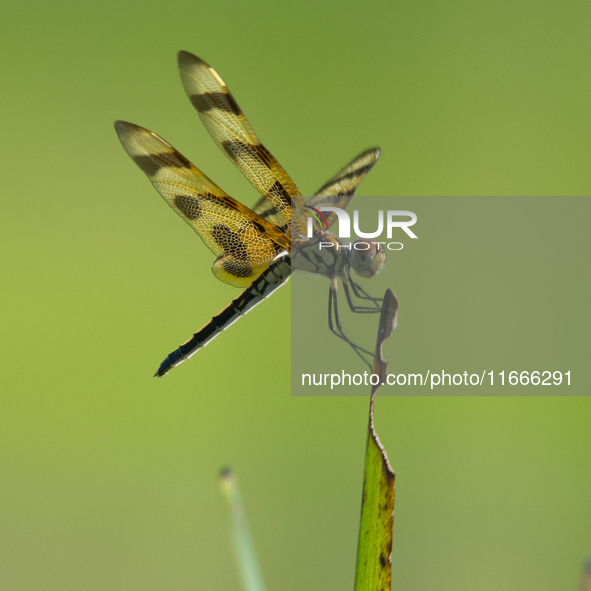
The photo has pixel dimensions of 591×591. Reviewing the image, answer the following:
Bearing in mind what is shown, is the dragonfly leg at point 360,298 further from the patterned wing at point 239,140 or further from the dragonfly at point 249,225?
the patterned wing at point 239,140

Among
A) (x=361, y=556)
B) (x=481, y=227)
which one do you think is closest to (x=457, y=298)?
(x=481, y=227)

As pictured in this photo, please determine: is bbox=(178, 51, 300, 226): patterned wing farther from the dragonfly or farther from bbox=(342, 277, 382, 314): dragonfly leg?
bbox=(342, 277, 382, 314): dragonfly leg

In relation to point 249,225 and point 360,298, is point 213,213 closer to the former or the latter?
point 249,225

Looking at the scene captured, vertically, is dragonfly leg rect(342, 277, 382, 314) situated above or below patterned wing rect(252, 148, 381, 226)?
below

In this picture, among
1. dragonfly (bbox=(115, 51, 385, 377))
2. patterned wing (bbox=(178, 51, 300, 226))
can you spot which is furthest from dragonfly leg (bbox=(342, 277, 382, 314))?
patterned wing (bbox=(178, 51, 300, 226))

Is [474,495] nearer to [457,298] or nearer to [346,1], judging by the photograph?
[457,298]
